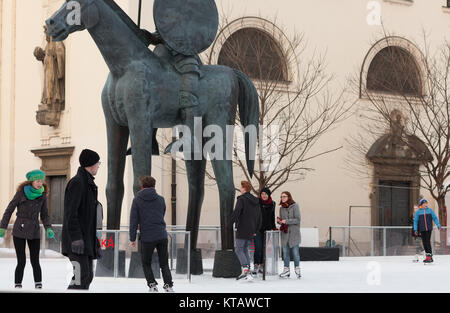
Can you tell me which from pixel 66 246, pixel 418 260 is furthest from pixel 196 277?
pixel 418 260

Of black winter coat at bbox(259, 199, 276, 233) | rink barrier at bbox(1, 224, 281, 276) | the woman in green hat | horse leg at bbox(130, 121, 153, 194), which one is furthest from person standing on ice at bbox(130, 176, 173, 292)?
black winter coat at bbox(259, 199, 276, 233)

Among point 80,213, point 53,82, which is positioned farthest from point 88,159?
point 53,82

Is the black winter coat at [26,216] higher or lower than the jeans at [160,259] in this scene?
higher

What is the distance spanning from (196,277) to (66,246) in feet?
20.2

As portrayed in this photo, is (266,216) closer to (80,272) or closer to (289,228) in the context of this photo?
(289,228)

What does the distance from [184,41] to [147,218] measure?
447cm

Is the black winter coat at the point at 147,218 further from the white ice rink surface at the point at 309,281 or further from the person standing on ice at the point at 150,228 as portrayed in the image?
the white ice rink surface at the point at 309,281

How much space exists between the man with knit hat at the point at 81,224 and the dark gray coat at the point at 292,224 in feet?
24.1

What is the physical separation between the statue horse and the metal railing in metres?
10.2

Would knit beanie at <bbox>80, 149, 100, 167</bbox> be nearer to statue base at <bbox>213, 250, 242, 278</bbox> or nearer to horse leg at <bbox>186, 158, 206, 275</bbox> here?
horse leg at <bbox>186, 158, 206, 275</bbox>

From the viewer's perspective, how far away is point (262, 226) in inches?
651

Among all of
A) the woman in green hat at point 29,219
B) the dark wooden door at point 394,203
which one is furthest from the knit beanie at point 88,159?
the dark wooden door at point 394,203

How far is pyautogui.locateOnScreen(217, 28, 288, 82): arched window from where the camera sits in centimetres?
2955

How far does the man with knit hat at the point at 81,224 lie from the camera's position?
941 centimetres
